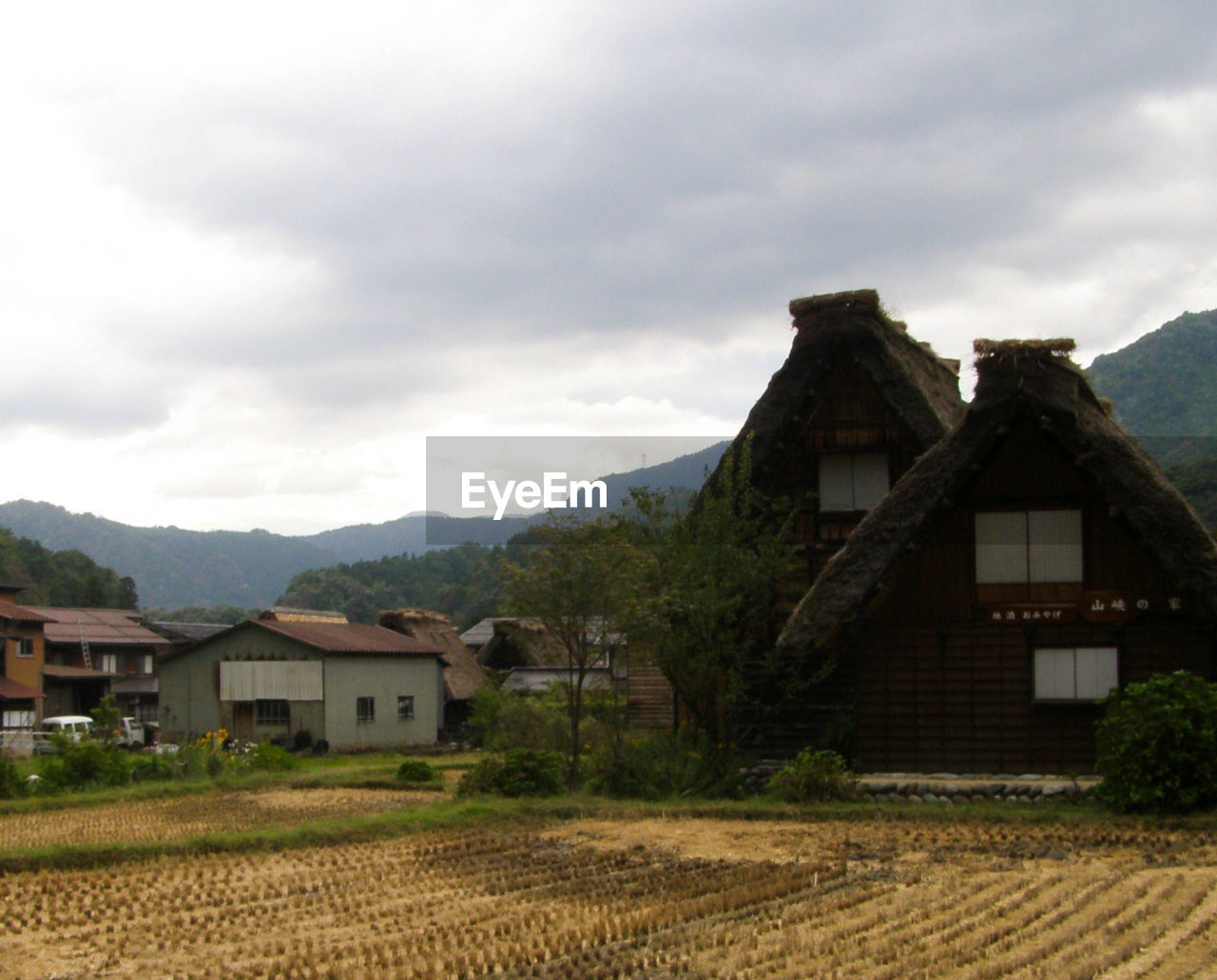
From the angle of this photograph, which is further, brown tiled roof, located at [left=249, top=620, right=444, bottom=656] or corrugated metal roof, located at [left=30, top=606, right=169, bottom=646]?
corrugated metal roof, located at [left=30, top=606, right=169, bottom=646]

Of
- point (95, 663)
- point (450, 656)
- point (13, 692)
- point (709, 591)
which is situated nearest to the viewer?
point (709, 591)

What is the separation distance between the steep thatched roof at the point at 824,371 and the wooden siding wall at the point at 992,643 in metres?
3.51

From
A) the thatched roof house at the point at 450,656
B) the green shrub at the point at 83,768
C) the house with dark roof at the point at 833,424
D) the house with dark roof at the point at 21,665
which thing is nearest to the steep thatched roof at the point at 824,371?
the house with dark roof at the point at 833,424

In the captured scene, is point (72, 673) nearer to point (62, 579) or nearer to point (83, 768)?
point (83, 768)

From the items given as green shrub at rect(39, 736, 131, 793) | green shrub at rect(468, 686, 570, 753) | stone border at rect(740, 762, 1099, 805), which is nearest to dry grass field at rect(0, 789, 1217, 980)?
stone border at rect(740, 762, 1099, 805)

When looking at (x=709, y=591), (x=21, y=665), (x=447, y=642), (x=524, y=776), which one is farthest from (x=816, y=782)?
(x=21, y=665)

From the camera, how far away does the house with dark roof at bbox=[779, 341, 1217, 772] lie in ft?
59.3

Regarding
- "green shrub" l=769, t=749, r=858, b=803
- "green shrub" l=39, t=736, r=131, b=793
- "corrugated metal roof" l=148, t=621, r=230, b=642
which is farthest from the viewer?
"corrugated metal roof" l=148, t=621, r=230, b=642

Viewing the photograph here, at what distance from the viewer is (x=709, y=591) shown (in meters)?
19.5

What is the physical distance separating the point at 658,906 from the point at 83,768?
16230 mm

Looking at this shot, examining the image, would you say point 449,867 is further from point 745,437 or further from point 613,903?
point 745,437

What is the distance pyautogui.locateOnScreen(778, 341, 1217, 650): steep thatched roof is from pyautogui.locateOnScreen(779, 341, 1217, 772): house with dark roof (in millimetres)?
22

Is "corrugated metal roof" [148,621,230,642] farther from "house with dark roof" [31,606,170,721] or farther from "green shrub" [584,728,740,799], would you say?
"green shrub" [584,728,740,799]

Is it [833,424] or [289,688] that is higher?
[833,424]
